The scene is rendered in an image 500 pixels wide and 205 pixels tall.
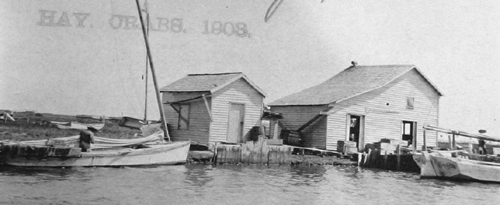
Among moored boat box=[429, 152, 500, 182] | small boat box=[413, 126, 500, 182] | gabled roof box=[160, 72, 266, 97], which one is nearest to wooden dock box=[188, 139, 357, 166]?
gabled roof box=[160, 72, 266, 97]

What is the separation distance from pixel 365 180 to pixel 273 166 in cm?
597

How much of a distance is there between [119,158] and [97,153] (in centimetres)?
129

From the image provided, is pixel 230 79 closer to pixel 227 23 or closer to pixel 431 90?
pixel 227 23

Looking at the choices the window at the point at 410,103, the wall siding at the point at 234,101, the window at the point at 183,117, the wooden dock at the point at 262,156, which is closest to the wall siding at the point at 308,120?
the wooden dock at the point at 262,156

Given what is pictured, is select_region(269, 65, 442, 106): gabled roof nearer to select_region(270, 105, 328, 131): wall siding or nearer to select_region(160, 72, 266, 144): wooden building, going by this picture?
select_region(270, 105, 328, 131): wall siding

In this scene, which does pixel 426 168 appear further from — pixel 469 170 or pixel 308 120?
pixel 308 120

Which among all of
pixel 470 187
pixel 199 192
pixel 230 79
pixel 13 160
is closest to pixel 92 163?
pixel 13 160

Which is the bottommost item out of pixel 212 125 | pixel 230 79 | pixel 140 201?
pixel 140 201

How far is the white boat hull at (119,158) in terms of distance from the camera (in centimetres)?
2341

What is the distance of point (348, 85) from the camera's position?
39.8 m

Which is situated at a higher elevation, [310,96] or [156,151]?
[310,96]

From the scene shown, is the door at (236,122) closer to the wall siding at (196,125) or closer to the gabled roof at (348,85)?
the wall siding at (196,125)

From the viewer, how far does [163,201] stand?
1642cm

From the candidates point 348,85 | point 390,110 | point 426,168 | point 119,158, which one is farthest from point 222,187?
point 348,85
